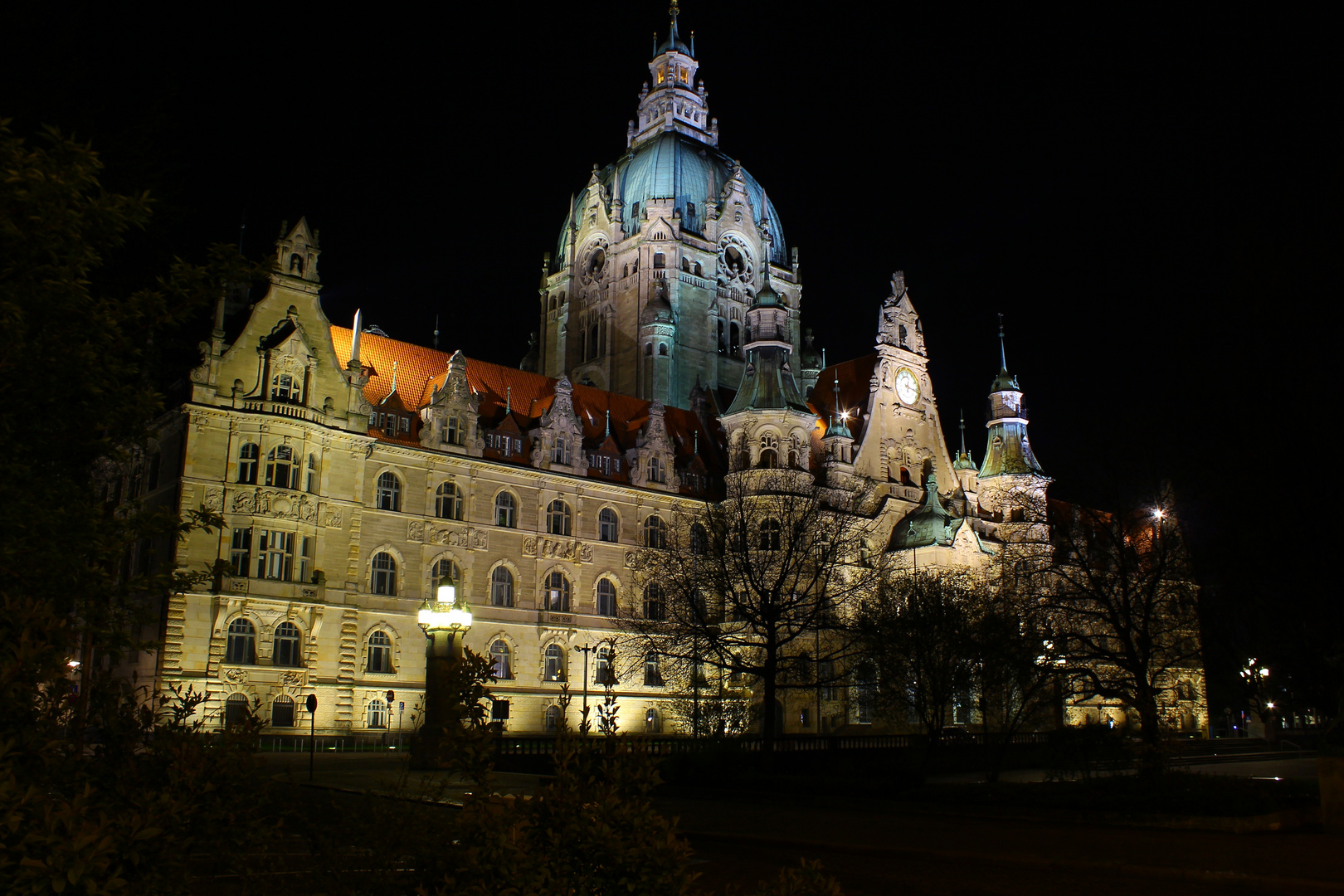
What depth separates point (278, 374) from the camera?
47.3 meters

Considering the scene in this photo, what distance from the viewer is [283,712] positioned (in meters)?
44.5

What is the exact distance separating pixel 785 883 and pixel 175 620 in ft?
136

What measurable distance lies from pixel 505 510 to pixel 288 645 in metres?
12.9

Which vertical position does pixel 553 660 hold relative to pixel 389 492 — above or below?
below

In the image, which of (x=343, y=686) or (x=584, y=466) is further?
(x=584, y=466)

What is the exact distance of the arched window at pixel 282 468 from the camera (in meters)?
46.3

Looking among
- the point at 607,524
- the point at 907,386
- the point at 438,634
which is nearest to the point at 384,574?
the point at 607,524

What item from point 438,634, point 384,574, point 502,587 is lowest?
point 438,634

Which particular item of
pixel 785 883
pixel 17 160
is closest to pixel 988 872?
pixel 785 883

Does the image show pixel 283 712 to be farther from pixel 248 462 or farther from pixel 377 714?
pixel 248 462

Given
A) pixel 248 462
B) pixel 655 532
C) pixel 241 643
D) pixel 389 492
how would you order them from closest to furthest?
pixel 241 643 → pixel 248 462 → pixel 389 492 → pixel 655 532

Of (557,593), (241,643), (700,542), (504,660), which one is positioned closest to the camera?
(241,643)

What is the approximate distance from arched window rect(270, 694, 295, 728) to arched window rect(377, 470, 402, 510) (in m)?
9.71

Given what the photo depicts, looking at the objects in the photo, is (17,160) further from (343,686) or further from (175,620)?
(343,686)
